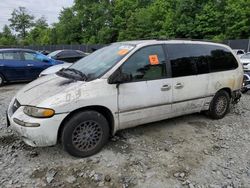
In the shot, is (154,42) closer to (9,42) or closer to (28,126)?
(28,126)

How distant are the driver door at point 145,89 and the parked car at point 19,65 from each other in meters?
6.57

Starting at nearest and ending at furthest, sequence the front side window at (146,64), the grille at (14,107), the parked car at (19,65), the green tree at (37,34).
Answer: the grille at (14,107)
the front side window at (146,64)
the parked car at (19,65)
the green tree at (37,34)

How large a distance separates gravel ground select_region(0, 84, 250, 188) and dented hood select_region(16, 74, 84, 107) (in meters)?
0.84

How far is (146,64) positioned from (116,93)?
2.39ft

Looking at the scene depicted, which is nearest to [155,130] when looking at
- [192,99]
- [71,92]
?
[192,99]

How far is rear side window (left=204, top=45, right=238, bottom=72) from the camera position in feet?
15.3

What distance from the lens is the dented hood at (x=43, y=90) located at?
3196mm

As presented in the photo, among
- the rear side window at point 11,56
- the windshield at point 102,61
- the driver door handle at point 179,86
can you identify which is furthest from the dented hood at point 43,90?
the rear side window at point 11,56

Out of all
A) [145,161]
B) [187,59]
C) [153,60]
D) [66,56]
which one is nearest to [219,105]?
[187,59]

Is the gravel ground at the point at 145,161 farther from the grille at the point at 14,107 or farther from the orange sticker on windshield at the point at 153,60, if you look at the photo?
the orange sticker on windshield at the point at 153,60

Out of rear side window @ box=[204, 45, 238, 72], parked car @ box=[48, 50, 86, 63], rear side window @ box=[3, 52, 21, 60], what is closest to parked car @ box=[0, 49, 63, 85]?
rear side window @ box=[3, 52, 21, 60]

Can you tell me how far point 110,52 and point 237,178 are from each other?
2648 mm

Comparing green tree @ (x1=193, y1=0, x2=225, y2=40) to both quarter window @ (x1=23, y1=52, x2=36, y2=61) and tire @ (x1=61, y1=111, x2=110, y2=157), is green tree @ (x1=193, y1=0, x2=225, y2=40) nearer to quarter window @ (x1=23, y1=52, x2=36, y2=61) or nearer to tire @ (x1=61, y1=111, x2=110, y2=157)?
quarter window @ (x1=23, y1=52, x2=36, y2=61)

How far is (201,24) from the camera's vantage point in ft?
104
